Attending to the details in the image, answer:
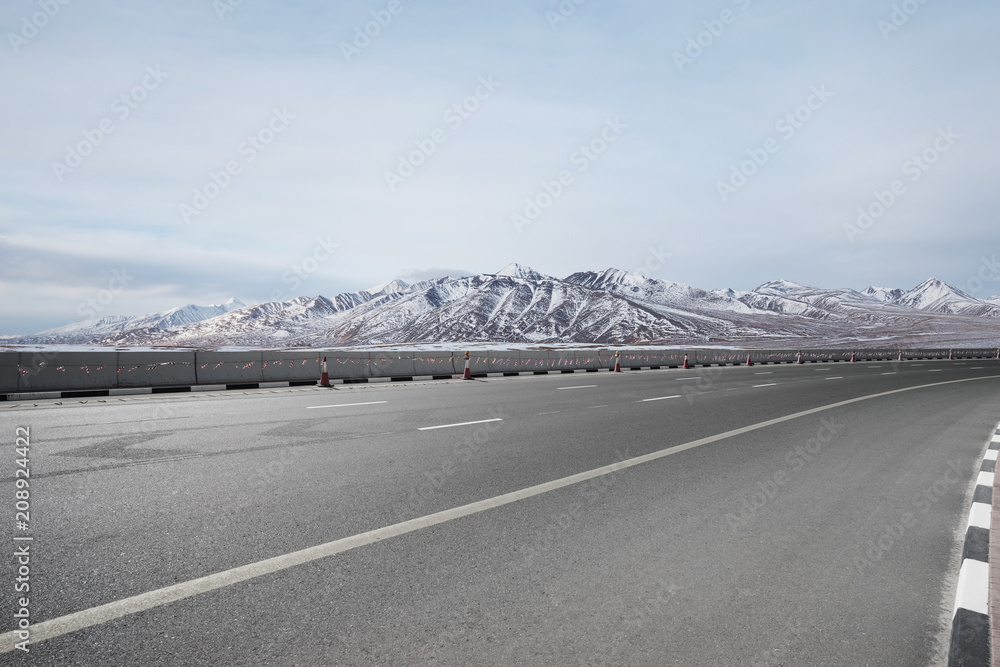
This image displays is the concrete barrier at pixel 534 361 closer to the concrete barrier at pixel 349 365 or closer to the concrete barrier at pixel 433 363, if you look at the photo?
the concrete barrier at pixel 433 363

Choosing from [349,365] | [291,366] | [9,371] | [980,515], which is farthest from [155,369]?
[980,515]

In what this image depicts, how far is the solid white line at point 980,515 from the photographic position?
181 inches

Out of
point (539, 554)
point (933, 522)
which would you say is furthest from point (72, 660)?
point (933, 522)

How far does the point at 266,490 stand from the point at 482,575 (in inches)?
106

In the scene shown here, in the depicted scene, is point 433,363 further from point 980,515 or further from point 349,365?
point 980,515

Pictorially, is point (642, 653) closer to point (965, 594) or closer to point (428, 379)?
point (965, 594)

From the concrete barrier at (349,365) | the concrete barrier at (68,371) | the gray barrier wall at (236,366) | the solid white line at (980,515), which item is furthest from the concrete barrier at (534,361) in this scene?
the solid white line at (980,515)

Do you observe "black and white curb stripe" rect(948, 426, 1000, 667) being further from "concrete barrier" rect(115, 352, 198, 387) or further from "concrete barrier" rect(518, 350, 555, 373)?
"concrete barrier" rect(518, 350, 555, 373)

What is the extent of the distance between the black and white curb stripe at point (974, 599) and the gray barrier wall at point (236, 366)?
17317 mm

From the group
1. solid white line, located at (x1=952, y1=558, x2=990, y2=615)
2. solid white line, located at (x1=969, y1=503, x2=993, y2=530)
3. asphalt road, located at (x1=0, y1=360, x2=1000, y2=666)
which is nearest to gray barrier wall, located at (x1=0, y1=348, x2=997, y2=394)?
asphalt road, located at (x1=0, y1=360, x2=1000, y2=666)

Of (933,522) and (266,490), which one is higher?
(266,490)

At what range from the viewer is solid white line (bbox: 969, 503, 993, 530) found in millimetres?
4605

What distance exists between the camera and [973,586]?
3.40m

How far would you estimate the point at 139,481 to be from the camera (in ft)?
17.9
